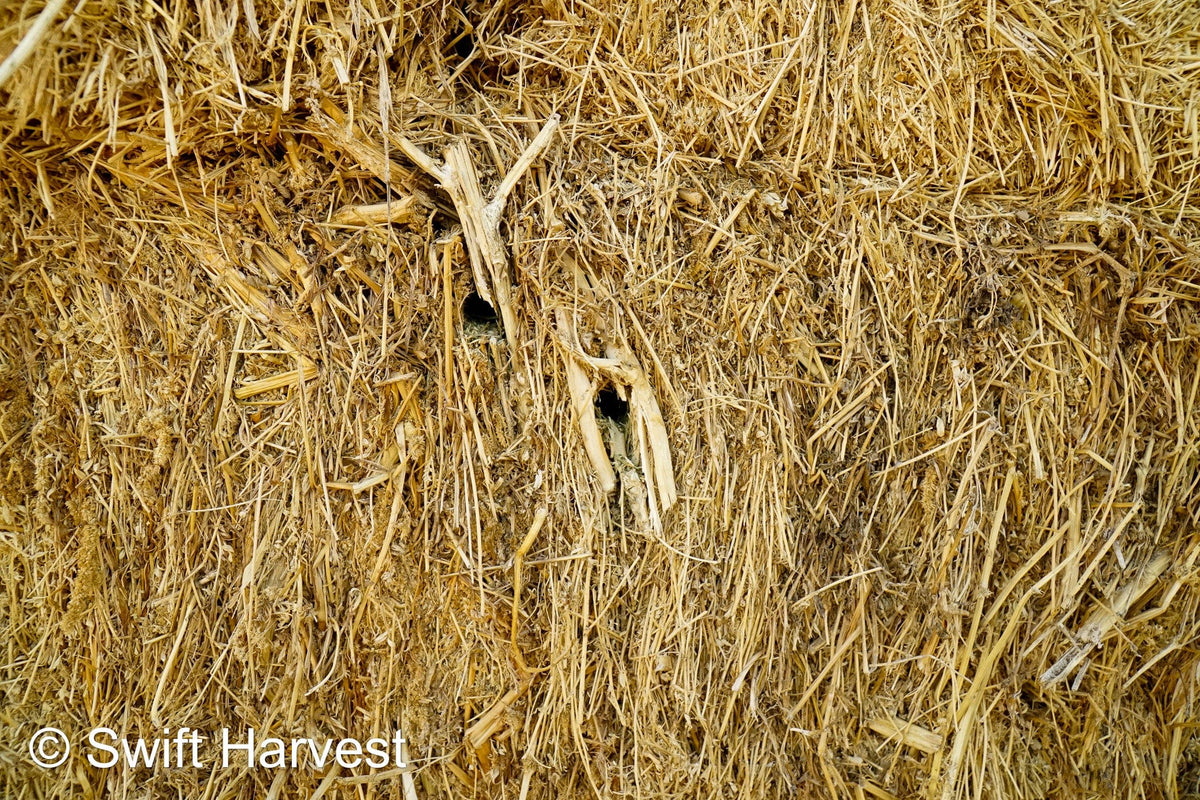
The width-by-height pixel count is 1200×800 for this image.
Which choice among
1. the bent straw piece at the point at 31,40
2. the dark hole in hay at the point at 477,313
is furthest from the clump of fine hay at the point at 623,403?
the bent straw piece at the point at 31,40

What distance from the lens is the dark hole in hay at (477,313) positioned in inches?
53.5

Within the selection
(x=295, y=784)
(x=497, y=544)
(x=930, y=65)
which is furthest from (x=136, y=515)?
(x=930, y=65)

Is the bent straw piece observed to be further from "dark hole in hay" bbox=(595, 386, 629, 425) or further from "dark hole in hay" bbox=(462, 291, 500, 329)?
"dark hole in hay" bbox=(595, 386, 629, 425)

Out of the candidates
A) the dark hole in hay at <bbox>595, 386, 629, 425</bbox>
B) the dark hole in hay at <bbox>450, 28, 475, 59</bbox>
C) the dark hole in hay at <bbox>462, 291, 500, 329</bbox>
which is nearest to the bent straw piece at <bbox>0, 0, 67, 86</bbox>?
the dark hole in hay at <bbox>450, 28, 475, 59</bbox>

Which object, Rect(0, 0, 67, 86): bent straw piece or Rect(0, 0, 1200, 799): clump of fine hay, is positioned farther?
Rect(0, 0, 1200, 799): clump of fine hay

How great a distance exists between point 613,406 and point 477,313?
0.98 ft

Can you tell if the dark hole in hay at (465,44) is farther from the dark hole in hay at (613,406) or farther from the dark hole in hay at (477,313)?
the dark hole in hay at (613,406)

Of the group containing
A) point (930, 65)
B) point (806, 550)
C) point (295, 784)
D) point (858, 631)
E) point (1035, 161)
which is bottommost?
point (295, 784)

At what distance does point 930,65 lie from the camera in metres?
1.35

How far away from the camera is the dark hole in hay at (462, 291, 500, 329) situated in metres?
1.36

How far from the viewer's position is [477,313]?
4.54 ft

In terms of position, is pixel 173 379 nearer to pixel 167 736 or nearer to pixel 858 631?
pixel 167 736

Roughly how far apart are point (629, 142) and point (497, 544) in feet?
2.44

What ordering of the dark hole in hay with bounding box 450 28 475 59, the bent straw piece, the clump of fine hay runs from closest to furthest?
1. the bent straw piece
2. the clump of fine hay
3. the dark hole in hay with bounding box 450 28 475 59
